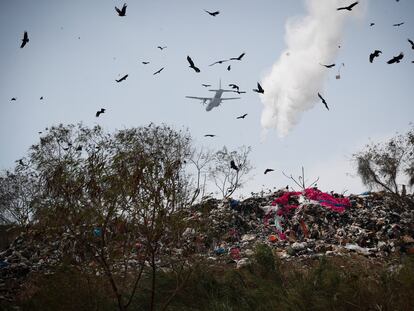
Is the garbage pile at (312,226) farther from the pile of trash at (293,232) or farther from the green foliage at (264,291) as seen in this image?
the green foliage at (264,291)

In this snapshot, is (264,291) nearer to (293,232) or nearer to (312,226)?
(293,232)

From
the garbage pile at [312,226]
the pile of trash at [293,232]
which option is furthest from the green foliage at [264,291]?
the garbage pile at [312,226]

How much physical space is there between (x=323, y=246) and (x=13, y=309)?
8067 millimetres

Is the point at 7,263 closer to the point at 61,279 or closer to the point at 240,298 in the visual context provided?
the point at 61,279

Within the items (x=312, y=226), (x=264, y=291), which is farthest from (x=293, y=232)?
(x=264, y=291)

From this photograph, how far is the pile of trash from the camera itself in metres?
8.45

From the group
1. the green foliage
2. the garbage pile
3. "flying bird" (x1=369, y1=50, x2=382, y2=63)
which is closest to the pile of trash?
the garbage pile

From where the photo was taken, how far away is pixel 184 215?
13.3ft

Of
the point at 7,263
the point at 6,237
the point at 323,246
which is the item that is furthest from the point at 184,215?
the point at 6,237

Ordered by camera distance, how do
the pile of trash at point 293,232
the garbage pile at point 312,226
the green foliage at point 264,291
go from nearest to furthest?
the green foliage at point 264,291
the pile of trash at point 293,232
the garbage pile at point 312,226

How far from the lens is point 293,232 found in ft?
36.5

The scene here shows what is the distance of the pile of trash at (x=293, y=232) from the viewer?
27.7ft

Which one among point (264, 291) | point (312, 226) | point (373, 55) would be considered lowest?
point (264, 291)

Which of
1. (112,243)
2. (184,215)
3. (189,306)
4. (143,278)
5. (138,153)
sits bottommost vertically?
(189,306)
